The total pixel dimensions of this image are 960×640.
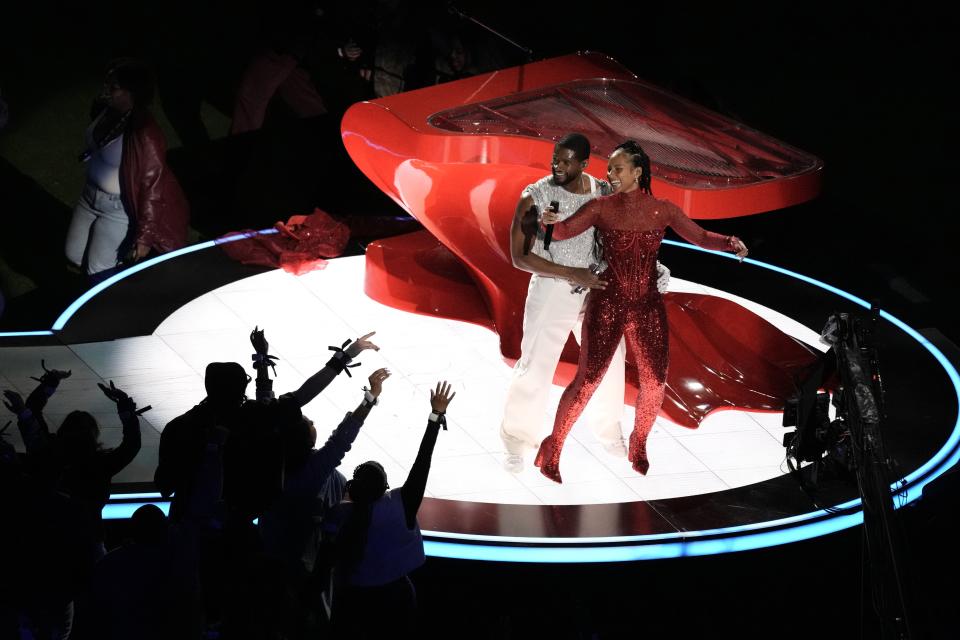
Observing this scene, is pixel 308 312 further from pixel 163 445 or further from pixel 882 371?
pixel 882 371

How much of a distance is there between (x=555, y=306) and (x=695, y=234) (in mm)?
693

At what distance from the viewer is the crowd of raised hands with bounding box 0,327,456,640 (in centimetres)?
392

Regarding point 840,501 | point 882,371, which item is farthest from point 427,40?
point 840,501

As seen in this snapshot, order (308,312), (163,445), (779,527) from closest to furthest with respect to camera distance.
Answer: (163,445), (779,527), (308,312)

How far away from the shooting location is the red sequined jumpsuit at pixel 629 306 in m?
5.43

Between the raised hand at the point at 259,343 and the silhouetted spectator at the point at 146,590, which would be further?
the raised hand at the point at 259,343

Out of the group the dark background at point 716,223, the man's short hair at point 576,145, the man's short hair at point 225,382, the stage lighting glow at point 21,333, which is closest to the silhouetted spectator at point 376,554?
the dark background at point 716,223

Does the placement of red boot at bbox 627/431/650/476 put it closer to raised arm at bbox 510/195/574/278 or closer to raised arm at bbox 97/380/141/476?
raised arm at bbox 510/195/574/278

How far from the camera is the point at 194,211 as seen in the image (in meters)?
9.09

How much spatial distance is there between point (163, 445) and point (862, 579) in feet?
8.90

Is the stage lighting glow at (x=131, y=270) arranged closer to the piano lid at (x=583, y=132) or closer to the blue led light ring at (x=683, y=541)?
the piano lid at (x=583, y=132)

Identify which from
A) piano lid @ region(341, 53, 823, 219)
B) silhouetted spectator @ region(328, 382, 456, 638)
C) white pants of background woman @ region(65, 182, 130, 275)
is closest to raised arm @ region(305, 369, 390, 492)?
silhouetted spectator @ region(328, 382, 456, 638)

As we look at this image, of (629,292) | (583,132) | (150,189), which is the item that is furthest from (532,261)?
(150,189)

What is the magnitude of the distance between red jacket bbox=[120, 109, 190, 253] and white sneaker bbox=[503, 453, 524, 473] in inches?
107
